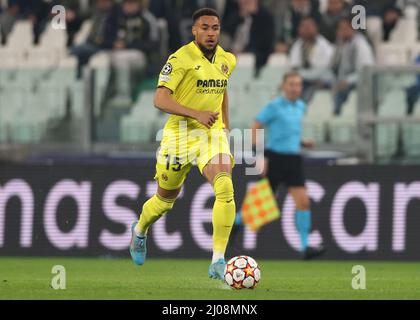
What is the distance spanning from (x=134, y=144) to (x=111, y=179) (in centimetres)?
73

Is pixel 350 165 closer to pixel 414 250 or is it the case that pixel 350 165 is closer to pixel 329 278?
pixel 414 250

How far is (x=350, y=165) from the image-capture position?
15688 mm

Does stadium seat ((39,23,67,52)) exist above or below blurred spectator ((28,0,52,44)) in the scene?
below

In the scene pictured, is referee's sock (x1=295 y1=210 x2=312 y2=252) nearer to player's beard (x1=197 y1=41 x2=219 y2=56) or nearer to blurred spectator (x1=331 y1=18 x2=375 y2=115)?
blurred spectator (x1=331 y1=18 x2=375 y2=115)

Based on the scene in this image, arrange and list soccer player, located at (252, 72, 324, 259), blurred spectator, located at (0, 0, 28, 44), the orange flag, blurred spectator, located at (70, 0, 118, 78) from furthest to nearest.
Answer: blurred spectator, located at (0, 0, 28, 44), blurred spectator, located at (70, 0, 118, 78), the orange flag, soccer player, located at (252, 72, 324, 259)

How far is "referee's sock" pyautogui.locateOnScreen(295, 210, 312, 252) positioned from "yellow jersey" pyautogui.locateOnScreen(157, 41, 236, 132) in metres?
4.65

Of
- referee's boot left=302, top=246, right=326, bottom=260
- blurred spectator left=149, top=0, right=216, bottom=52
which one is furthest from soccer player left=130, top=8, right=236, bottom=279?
blurred spectator left=149, top=0, right=216, bottom=52

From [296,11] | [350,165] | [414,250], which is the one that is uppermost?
[296,11]

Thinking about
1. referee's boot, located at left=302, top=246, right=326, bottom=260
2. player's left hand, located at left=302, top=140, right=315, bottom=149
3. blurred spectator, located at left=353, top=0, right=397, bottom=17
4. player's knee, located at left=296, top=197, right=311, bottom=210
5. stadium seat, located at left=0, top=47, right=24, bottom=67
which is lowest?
referee's boot, located at left=302, top=246, right=326, bottom=260

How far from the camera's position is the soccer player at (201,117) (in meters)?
10.4

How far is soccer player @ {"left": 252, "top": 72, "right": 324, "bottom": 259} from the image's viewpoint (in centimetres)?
1541

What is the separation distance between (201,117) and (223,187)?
60 cm

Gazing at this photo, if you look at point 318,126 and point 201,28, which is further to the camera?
point 318,126

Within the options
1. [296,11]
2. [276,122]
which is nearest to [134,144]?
[276,122]
